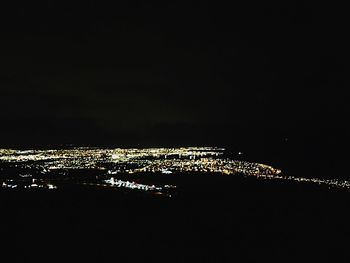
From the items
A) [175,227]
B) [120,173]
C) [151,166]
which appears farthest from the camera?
[151,166]

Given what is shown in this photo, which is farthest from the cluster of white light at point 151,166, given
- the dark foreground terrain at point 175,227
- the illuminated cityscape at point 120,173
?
the dark foreground terrain at point 175,227

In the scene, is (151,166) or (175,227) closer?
(175,227)

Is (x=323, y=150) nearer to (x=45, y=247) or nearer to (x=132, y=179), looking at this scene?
(x=132, y=179)

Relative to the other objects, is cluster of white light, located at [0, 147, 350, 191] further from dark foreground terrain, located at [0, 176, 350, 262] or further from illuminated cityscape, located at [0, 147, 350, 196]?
dark foreground terrain, located at [0, 176, 350, 262]

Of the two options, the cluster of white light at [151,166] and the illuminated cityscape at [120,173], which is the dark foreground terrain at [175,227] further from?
the cluster of white light at [151,166]

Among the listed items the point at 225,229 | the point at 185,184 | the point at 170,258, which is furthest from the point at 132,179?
the point at 170,258

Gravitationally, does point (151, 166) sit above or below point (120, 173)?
above

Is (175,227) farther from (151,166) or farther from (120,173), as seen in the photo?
(151,166)

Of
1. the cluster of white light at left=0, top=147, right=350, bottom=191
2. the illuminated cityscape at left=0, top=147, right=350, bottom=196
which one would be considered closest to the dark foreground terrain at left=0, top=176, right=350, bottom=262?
the illuminated cityscape at left=0, top=147, right=350, bottom=196

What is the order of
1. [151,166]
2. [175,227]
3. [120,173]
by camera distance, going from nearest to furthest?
[175,227]
[120,173]
[151,166]

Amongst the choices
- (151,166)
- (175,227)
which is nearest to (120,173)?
(151,166)
